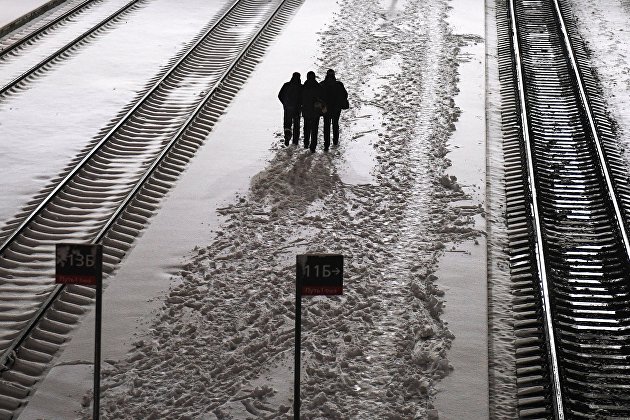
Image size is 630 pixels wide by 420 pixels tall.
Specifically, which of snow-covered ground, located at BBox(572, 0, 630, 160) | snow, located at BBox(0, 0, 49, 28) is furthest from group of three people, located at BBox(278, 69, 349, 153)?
snow, located at BBox(0, 0, 49, 28)

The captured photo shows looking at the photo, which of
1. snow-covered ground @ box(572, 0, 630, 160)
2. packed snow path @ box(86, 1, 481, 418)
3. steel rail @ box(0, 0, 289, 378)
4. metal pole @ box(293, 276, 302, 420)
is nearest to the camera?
metal pole @ box(293, 276, 302, 420)

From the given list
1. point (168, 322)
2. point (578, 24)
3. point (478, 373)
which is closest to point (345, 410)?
point (478, 373)

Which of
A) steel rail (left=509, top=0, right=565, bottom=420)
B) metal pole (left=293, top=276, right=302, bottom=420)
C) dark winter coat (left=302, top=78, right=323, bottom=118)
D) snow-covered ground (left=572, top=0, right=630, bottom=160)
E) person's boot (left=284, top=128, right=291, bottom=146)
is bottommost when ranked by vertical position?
snow-covered ground (left=572, top=0, right=630, bottom=160)

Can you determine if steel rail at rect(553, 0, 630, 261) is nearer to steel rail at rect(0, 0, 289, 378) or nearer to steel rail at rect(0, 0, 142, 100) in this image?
steel rail at rect(0, 0, 289, 378)

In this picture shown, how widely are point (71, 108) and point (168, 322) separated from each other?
30.5 feet

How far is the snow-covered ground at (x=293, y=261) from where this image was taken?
1130 cm

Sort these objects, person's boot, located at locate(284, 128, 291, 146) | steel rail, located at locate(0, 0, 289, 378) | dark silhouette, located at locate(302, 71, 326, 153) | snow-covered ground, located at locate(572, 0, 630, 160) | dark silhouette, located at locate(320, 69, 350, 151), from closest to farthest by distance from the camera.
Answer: steel rail, located at locate(0, 0, 289, 378), dark silhouette, located at locate(302, 71, 326, 153), dark silhouette, located at locate(320, 69, 350, 151), person's boot, located at locate(284, 128, 291, 146), snow-covered ground, located at locate(572, 0, 630, 160)

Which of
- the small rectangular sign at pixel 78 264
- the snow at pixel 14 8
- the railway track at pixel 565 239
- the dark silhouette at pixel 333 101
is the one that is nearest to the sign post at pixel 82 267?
the small rectangular sign at pixel 78 264

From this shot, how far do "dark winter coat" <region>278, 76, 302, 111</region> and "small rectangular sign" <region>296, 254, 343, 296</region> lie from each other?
932 centimetres

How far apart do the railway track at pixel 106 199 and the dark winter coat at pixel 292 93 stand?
6.63 feet

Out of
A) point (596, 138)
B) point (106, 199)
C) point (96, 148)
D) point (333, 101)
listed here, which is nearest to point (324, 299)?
point (106, 199)

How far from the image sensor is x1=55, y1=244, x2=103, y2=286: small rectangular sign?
9.35m

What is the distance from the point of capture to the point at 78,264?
30.9 feet

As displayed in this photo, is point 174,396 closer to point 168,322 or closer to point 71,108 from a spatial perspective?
point 168,322
